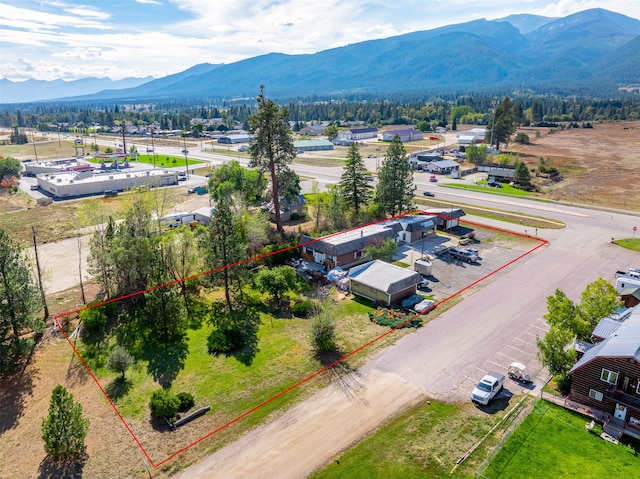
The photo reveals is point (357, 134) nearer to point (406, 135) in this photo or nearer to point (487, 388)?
point (406, 135)

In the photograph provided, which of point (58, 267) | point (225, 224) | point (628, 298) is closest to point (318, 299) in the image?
point (225, 224)

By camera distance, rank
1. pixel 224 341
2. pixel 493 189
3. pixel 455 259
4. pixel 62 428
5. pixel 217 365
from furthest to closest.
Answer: pixel 493 189 → pixel 455 259 → pixel 224 341 → pixel 217 365 → pixel 62 428

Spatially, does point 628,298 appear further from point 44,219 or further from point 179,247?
point 44,219

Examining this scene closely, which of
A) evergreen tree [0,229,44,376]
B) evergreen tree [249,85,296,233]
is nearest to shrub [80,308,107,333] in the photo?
evergreen tree [0,229,44,376]

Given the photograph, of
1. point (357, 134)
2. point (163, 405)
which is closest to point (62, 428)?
point (163, 405)

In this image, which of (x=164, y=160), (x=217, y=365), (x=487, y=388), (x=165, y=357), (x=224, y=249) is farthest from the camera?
(x=164, y=160)

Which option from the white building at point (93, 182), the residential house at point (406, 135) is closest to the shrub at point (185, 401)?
the white building at point (93, 182)
